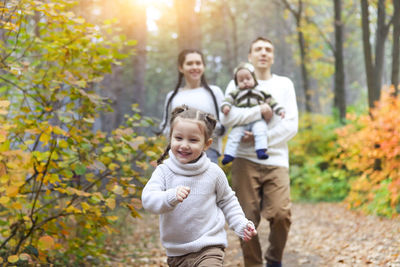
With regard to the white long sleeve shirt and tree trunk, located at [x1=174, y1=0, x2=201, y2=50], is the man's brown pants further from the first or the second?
tree trunk, located at [x1=174, y1=0, x2=201, y2=50]

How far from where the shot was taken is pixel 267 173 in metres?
4.16

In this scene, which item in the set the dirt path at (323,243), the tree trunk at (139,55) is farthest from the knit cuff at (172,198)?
the tree trunk at (139,55)

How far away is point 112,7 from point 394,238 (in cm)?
913

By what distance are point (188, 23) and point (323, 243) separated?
5696mm

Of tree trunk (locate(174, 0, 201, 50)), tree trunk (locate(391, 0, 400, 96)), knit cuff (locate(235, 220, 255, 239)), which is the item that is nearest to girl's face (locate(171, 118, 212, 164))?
knit cuff (locate(235, 220, 255, 239))

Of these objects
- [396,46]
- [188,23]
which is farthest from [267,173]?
[188,23]

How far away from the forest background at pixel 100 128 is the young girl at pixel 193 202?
0.99 m

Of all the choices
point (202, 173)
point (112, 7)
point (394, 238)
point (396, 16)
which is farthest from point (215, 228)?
point (112, 7)

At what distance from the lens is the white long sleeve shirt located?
4105 mm

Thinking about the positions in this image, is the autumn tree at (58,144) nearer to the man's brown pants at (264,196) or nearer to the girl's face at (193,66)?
the girl's face at (193,66)

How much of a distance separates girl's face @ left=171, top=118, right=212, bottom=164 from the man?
1492mm

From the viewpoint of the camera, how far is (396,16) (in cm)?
716

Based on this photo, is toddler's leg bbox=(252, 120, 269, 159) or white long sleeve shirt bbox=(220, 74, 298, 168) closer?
toddler's leg bbox=(252, 120, 269, 159)

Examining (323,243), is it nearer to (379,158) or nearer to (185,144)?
(379,158)
